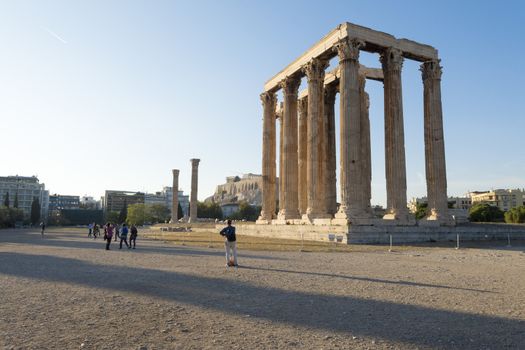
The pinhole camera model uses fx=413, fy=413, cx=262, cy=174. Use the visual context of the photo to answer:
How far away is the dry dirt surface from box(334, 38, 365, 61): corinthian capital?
78.8 ft

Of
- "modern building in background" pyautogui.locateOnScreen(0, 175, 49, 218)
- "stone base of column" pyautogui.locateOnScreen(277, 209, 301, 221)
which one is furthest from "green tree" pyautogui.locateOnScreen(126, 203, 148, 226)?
"stone base of column" pyautogui.locateOnScreen(277, 209, 301, 221)

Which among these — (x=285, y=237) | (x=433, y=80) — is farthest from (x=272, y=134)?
(x=433, y=80)

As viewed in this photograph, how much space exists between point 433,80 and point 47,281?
3648 cm

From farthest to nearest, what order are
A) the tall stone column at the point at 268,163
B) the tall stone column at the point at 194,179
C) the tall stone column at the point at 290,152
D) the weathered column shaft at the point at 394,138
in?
the tall stone column at the point at 194,179 < the tall stone column at the point at 268,163 < the tall stone column at the point at 290,152 < the weathered column shaft at the point at 394,138

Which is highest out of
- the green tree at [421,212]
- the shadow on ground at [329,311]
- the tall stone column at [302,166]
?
the tall stone column at [302,166]

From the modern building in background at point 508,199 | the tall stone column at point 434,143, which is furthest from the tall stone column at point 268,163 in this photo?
the modern building in background at point 508,199

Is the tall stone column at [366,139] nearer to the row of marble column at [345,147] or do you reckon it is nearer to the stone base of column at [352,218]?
the row of marble column at [345,147]

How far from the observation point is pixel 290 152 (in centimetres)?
4397

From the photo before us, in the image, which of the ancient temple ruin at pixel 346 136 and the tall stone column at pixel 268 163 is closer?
the ancient temple ruin at pixel 346 136

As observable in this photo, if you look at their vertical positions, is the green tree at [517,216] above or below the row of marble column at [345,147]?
below

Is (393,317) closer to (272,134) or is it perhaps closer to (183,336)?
(183,336)

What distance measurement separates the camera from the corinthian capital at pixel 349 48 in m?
34.1

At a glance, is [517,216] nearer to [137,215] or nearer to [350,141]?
[350,141]

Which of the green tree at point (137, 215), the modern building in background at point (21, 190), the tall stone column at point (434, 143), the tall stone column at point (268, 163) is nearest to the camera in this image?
the tall stone column at point (434, 143)
